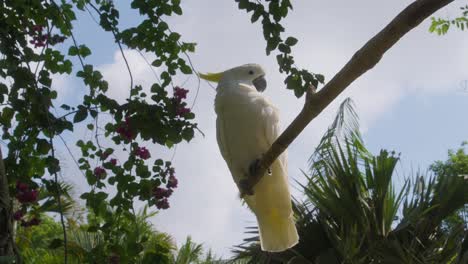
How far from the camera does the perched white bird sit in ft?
9.18

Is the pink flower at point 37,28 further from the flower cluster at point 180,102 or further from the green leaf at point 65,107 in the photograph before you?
the flower cluster at point 180,102

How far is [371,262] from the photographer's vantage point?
397cm

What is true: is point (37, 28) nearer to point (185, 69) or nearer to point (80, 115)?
point (80, 115)

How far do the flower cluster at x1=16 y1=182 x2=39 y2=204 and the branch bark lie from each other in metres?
0.91

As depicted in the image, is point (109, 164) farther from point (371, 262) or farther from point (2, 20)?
point (371, 262)

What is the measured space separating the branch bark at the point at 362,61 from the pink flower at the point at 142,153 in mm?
585

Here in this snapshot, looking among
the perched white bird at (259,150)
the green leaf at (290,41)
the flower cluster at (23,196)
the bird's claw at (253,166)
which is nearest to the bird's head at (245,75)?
the perched white bird at (259,150)

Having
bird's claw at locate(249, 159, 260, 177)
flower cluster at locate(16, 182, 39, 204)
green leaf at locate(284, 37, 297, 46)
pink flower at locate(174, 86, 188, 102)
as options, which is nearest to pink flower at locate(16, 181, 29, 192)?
flower cluster at locate(16, 182, 39, 204)

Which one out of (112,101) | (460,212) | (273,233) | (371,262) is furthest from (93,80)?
(460,212)

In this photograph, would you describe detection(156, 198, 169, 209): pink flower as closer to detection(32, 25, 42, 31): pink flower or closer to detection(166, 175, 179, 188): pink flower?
detection(166, 175, 179, 188): pink flower

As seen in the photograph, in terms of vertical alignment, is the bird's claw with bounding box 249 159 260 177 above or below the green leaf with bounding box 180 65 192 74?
below

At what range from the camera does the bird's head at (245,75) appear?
308cm

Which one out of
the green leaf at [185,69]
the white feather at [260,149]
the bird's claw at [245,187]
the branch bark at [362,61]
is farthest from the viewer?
the white feather at [260,149]

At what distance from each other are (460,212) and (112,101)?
10.1 ft
